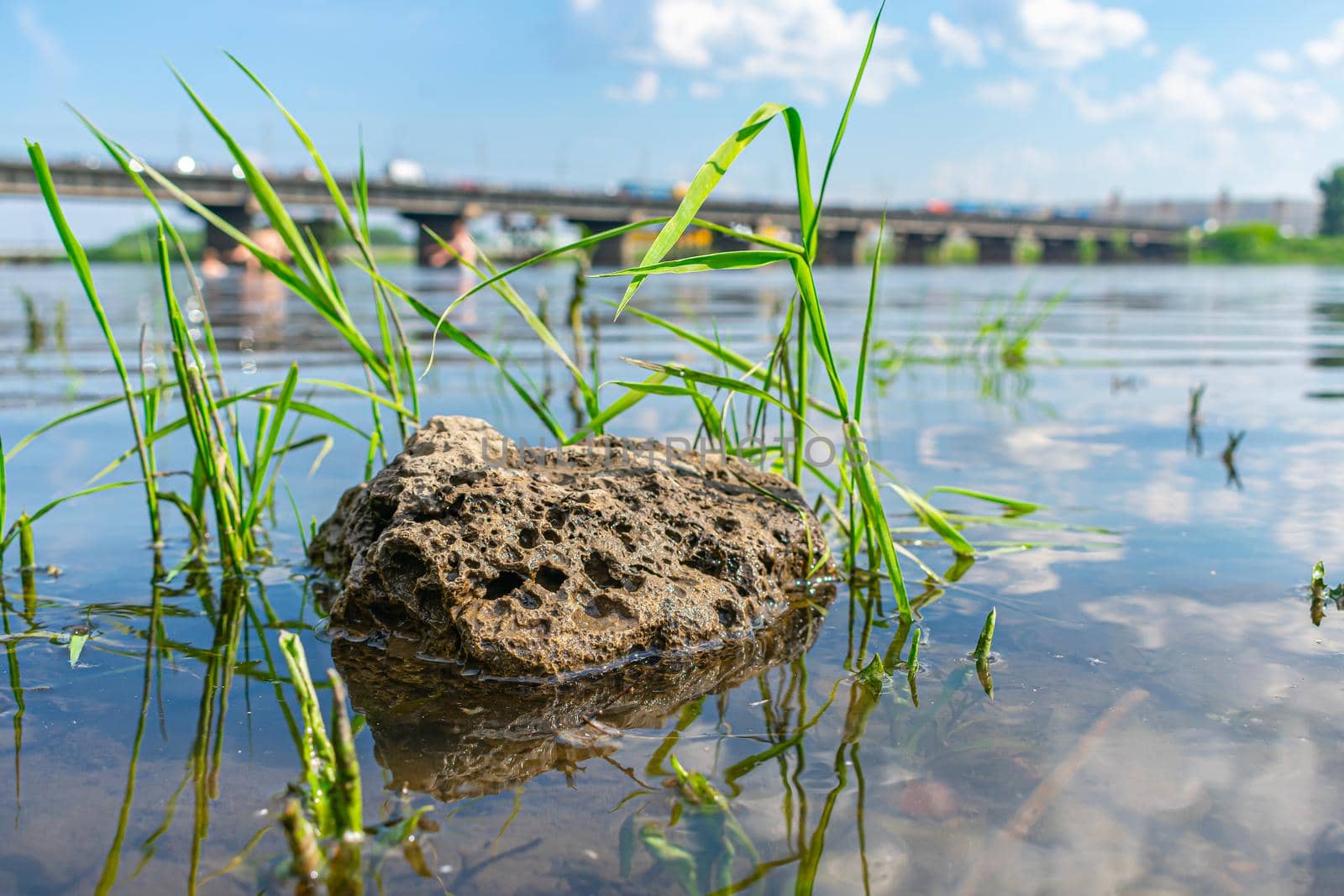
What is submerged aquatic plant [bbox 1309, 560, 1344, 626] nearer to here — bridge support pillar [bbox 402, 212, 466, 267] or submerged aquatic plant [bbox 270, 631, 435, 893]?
submerged aquatic plant [bbox 270, 631, 435, 893]

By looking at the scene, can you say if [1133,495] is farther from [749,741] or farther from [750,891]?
[750,891]

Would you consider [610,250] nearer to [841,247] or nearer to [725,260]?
[841,247]

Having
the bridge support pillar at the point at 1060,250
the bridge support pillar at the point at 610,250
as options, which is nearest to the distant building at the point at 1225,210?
the bridge support pillar at the point at 1060,250

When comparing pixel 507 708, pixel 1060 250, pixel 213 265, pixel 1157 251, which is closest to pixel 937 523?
pixel 507 708

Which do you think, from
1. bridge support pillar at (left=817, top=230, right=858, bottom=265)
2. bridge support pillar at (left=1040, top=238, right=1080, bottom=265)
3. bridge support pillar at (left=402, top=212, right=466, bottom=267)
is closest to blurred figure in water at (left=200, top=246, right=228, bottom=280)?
bridge support pillar at (left=402, top=212, right=466, bottom=267)

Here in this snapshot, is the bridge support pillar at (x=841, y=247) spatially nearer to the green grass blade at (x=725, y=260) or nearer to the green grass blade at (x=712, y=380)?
A: the green grass blade at (x=712, y=380)

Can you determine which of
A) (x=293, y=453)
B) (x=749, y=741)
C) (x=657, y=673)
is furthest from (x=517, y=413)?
(x=749, y=741)
